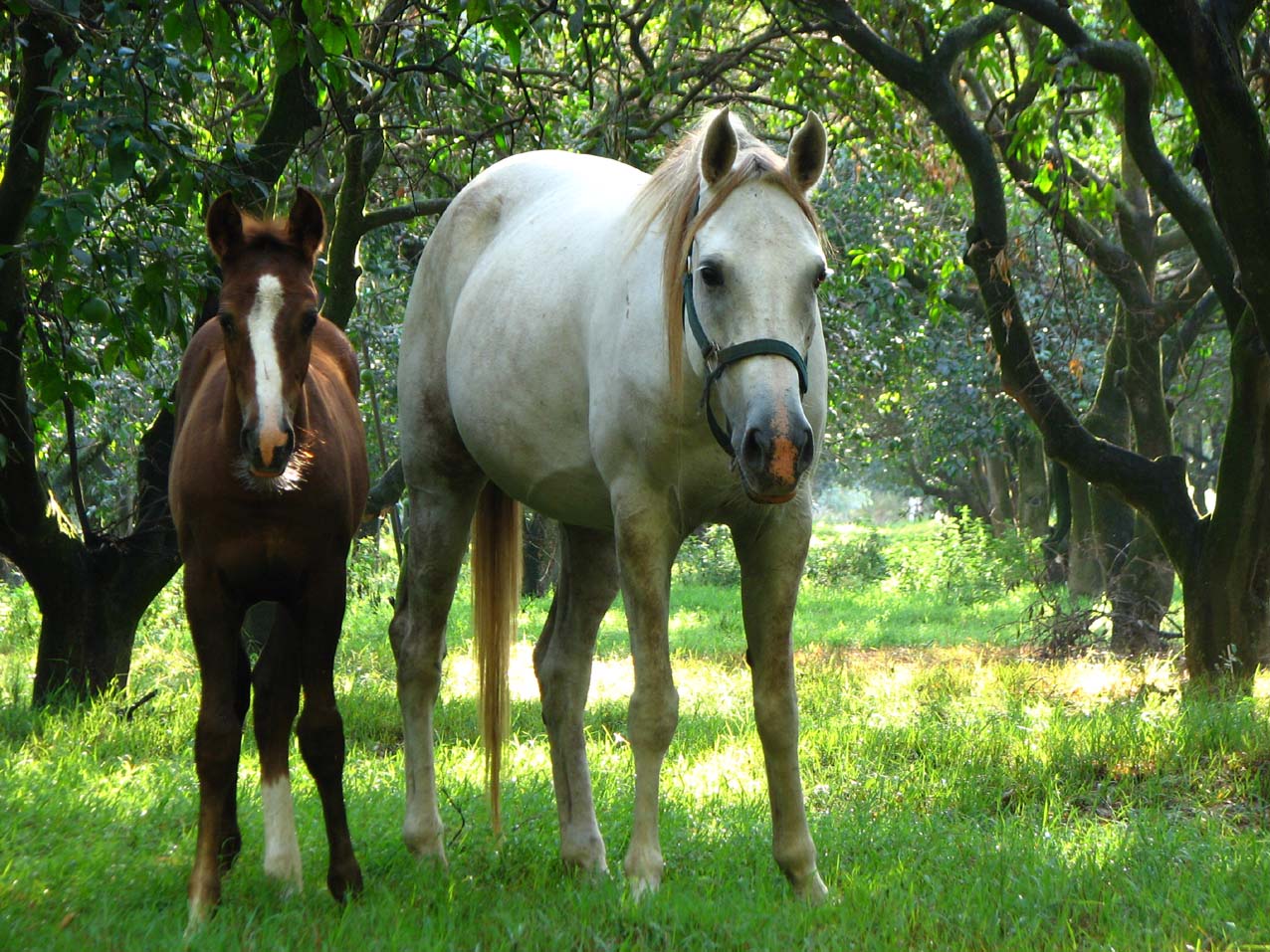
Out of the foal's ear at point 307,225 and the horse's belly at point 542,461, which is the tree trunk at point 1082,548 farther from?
the foal's ear at point 307,225

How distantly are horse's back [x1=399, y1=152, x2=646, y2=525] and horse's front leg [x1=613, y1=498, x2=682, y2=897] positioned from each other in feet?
1.33

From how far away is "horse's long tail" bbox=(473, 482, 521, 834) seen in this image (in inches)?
198

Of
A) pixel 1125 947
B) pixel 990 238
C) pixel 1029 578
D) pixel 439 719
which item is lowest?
pixel 1125 947

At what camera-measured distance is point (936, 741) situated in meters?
6.54

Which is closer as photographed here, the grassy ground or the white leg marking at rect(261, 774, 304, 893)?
the grassy ground

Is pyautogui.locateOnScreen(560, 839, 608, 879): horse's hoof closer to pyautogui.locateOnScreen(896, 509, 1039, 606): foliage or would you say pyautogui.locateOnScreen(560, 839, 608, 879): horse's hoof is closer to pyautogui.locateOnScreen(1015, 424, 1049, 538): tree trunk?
pyautogui.locateOnScreen(896, 509, 1039, 606): foliage

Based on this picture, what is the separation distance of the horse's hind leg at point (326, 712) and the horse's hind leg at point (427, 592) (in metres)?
0.64

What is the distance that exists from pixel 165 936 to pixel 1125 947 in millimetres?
2559

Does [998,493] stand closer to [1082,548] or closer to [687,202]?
[1082,548]

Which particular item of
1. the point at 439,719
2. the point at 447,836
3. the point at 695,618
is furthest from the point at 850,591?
the point at 447,836

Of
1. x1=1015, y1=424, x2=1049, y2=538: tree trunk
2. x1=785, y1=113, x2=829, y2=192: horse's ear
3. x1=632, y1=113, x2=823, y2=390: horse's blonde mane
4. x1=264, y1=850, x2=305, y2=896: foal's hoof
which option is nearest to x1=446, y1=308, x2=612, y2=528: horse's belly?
x1=632, y1=113, x2=823, y2=390: horse's blonde mane

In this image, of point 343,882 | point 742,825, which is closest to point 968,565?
point 742,825

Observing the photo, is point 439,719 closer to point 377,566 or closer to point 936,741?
point 936,741

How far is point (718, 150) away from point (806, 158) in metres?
0.27
